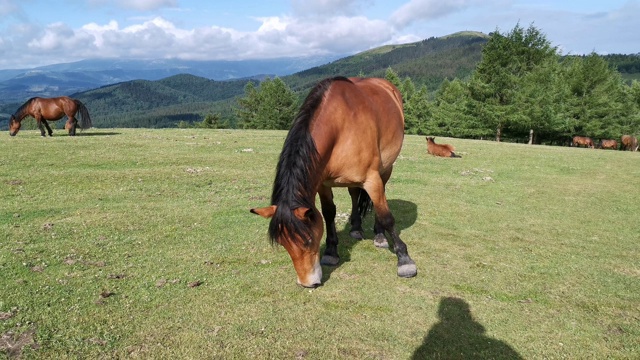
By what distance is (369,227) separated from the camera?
28.2 ft

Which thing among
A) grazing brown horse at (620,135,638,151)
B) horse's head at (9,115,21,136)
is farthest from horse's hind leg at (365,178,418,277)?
grazing brown horse at (620,135,638,151)

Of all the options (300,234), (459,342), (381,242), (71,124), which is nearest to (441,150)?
(381,242)

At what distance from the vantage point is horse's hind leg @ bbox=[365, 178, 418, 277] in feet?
19.2

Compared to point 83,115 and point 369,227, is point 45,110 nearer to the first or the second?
point 83,115

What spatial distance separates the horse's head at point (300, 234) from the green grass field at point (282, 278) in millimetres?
481

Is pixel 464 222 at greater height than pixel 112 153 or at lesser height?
lesser

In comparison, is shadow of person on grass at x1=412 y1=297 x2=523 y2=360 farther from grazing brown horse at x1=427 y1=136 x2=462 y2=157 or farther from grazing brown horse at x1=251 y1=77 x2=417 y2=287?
grazing brown horse at x1=427 y1=136 x2=462 y2=157

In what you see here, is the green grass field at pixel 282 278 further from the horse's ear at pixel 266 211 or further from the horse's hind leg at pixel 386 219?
the horse's ear at pixel 266 211

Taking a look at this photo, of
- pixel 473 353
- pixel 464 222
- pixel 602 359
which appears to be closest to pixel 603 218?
pixel 464 222

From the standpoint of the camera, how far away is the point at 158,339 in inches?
166

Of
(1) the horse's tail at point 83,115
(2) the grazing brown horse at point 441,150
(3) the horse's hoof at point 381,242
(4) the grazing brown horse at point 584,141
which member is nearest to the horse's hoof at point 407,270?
(3) the horse's hoof at point 381,242

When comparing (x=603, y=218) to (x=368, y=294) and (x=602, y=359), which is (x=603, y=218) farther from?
(x=368, y=294)

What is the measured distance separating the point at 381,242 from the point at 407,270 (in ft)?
4.26

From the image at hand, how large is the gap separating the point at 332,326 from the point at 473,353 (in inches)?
65.5
